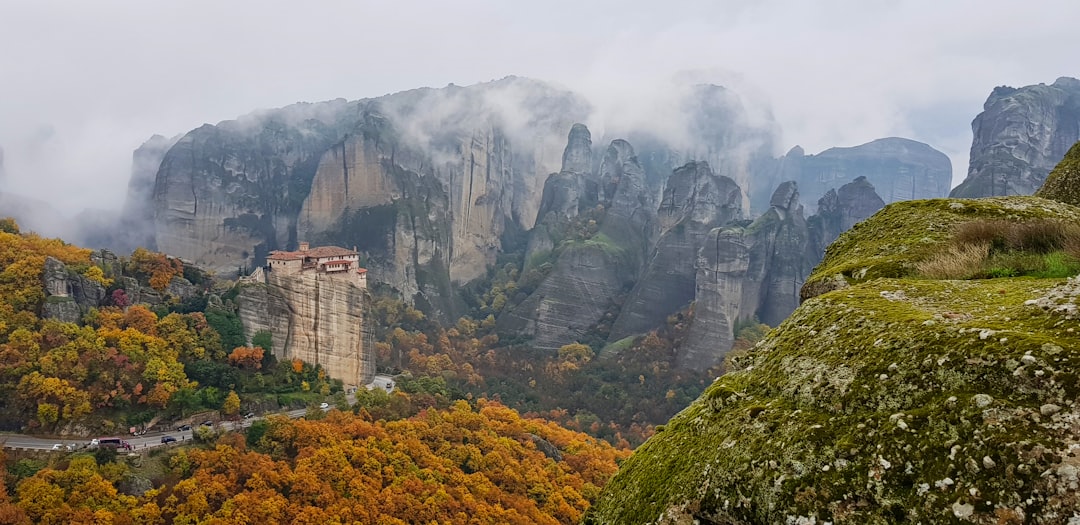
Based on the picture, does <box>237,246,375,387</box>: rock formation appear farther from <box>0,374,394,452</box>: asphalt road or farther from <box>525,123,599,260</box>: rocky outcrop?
<box>525,123,599,260</box>: rocky outcrop

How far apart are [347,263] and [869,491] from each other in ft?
212

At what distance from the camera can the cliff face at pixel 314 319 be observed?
48062 mm

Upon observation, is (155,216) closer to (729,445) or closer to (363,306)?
(363,306)

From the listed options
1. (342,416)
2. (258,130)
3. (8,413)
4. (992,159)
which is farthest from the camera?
(258,130)

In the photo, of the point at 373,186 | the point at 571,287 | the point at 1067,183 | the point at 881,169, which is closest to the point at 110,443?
the point at 1067,183

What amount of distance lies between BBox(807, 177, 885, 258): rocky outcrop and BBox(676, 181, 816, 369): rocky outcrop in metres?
6.15

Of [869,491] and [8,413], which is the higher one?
[869,491]

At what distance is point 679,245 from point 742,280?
548 inches

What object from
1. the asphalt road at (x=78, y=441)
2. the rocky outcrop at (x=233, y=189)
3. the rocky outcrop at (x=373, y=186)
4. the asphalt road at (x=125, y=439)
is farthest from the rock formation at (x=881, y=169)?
the asphalt road at (x=78, y=441)

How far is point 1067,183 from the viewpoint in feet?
31.4

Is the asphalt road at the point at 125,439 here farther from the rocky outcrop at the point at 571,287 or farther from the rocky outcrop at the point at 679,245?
the rocky outcrop at the point at 679,245

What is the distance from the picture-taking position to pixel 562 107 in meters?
152

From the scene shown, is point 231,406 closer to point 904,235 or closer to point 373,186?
→ point 904,235

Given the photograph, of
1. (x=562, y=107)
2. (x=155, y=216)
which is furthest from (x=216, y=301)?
(x=562, y=107)
